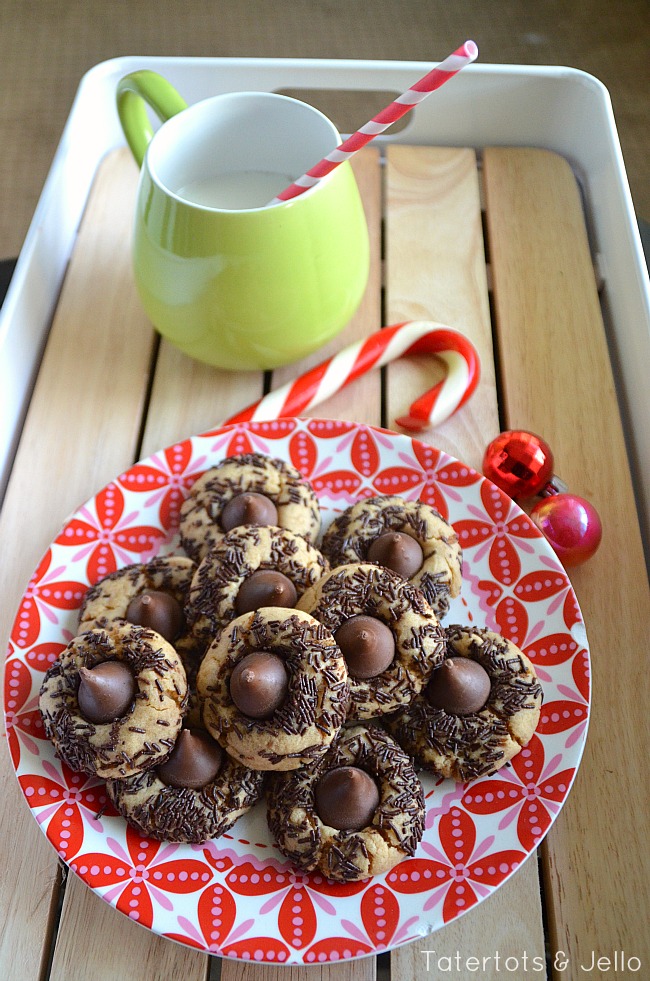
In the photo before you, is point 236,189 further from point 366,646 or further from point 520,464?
point 366,646

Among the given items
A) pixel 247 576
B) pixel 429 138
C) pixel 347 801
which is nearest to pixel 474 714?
pixel 347 801

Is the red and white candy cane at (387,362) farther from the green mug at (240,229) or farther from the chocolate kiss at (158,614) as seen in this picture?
the chocolate kiss at (158,614)

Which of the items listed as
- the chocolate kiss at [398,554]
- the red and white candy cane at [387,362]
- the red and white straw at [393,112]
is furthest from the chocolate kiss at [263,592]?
the red and white straw at [393,112]

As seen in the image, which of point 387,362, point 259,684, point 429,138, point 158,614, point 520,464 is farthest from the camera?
point 429,138

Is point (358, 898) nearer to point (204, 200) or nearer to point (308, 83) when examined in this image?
point (204, 200)

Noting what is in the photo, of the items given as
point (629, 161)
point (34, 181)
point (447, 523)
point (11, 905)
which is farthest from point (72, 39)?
point (11, 905)
